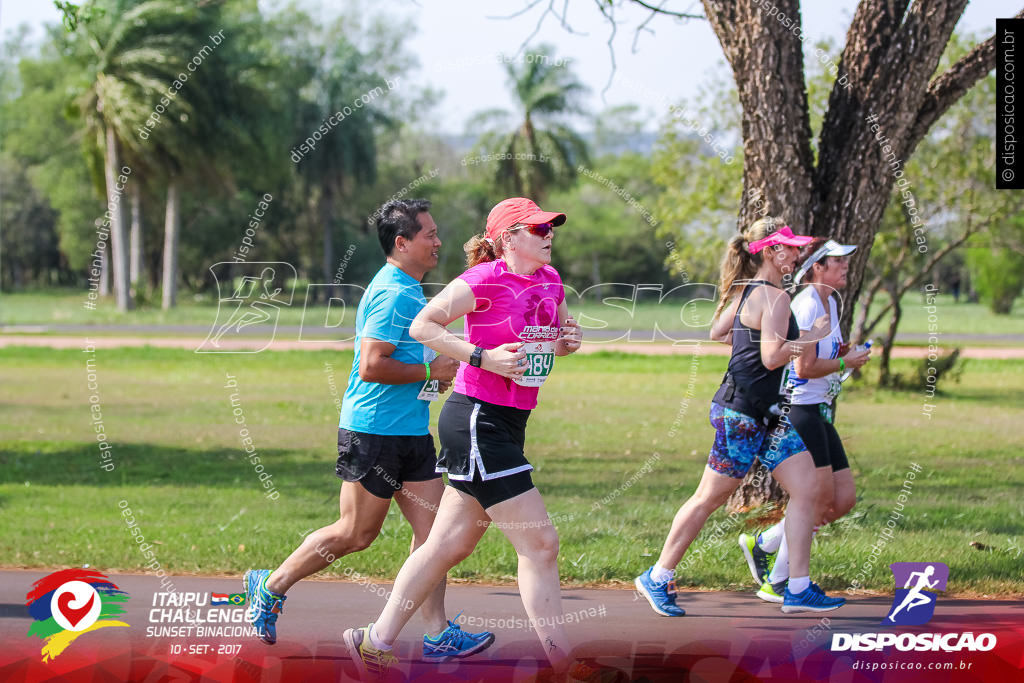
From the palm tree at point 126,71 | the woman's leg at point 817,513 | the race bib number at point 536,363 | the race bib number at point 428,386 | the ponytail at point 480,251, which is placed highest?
the palm tree at point 126,71

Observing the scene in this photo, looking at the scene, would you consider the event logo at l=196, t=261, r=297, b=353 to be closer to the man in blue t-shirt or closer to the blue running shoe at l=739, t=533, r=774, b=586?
the man in blue t-shirt

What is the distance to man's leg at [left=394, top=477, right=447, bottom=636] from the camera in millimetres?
4488

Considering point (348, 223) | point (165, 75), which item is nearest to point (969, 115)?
point (165, 75)

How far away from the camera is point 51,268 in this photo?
2440 inches

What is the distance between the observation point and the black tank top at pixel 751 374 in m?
5.19

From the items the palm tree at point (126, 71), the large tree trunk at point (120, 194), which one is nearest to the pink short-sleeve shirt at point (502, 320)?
the palm tree at point (126, 71)

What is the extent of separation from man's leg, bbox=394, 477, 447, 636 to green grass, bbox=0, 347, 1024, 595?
147 centimetres

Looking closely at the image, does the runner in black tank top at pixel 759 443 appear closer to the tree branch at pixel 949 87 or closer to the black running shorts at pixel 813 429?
the black running shorts at pixel 813 429

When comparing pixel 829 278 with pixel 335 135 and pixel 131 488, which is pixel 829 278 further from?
pixel 335 135

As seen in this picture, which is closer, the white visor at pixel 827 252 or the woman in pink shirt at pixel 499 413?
the woman in pink shirt at pixel 499 413

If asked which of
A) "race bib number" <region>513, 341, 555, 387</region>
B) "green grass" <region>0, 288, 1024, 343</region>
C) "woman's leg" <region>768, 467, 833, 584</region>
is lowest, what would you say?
"green grass" <region>0, 288, 1024, 343</region>

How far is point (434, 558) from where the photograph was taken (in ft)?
13.3

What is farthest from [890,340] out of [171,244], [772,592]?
[171,244]

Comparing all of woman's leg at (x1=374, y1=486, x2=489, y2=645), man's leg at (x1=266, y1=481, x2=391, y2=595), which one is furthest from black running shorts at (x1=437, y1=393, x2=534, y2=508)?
man's leg at (x1=266, y1=481, x2=391, y2=595)
